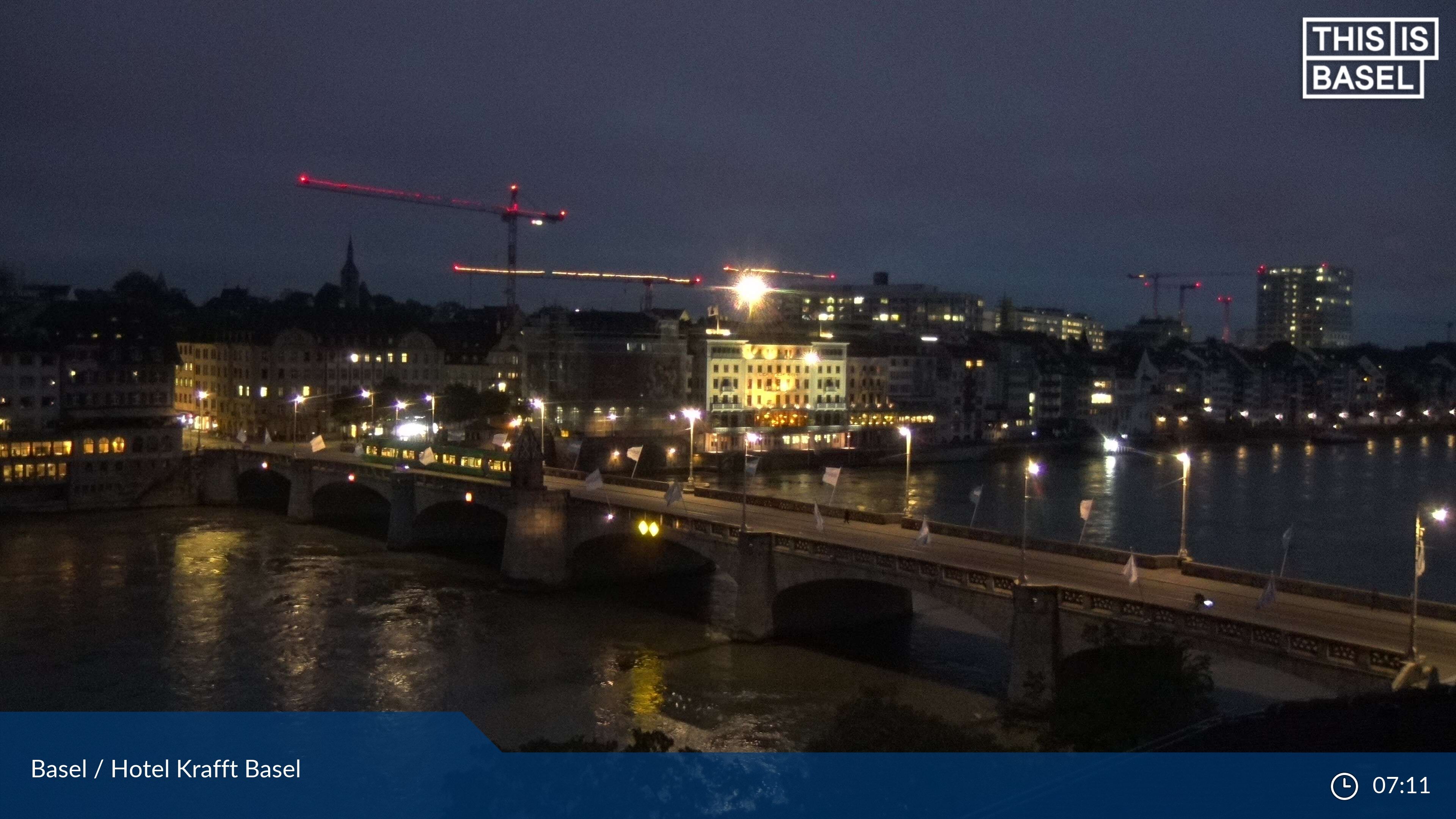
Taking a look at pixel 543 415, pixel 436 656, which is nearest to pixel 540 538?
pixel 436 656

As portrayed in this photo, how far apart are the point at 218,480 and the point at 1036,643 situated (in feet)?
174

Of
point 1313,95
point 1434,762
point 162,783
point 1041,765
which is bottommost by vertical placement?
point 162,783

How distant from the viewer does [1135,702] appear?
19719 mm

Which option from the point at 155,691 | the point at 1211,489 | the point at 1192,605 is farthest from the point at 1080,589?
the point at 1211,489

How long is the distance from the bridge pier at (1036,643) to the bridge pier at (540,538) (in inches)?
768

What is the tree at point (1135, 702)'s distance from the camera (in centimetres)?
1875

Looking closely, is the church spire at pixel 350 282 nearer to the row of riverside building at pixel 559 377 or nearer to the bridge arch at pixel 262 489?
the row of riverside building at pixel 559 377

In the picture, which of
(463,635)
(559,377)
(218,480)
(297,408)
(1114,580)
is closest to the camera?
(1114,580)

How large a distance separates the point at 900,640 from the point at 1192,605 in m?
10.0

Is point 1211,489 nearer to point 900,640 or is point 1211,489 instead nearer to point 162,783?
point 900,640

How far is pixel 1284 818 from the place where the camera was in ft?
38.0

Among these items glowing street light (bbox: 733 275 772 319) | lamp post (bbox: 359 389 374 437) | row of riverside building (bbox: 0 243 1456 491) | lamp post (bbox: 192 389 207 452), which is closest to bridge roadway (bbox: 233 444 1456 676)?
row of riverside building (bbox: 0 243 1456 491)

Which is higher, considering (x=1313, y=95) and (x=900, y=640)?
(x=1313, y=95)

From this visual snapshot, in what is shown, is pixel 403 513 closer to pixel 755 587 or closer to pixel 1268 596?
pixel 755 587
